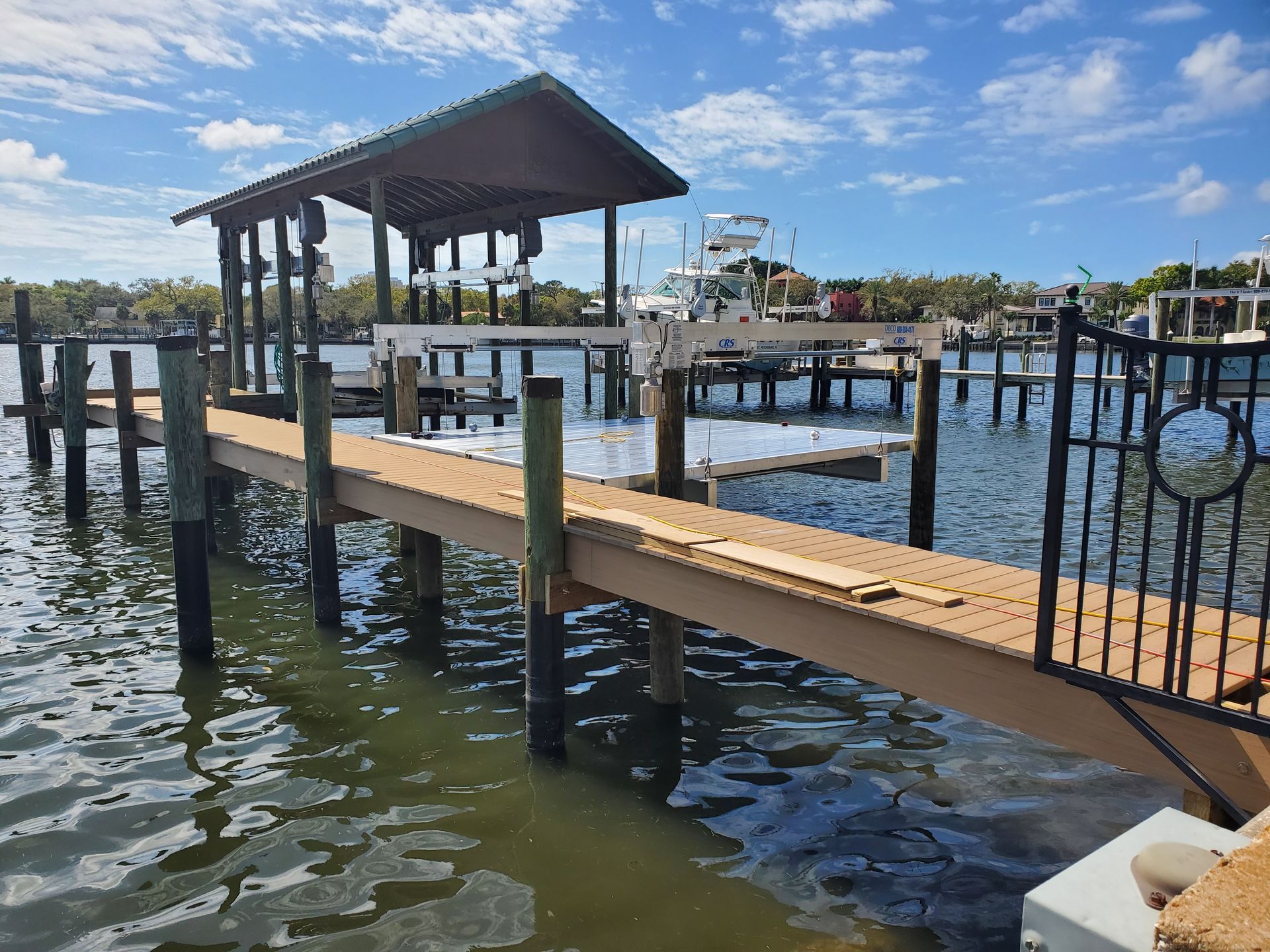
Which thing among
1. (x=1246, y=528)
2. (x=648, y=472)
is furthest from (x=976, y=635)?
(x=1246, y=528)

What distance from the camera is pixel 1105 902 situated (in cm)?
249

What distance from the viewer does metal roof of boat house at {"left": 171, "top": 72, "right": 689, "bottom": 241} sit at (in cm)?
1387

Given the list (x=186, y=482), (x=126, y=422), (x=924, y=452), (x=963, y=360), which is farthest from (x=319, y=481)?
(x=963, y=360)

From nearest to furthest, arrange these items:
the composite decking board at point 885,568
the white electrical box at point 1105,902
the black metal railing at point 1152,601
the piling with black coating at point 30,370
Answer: the white electrical box at point 1105,902, the black metal railing at point 1152,601, the composite decking board at point 885,568, the piling with black coating at point 30,370

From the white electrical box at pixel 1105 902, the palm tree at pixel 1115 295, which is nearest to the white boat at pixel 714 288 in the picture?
the white electrical box at pixel 1105 902

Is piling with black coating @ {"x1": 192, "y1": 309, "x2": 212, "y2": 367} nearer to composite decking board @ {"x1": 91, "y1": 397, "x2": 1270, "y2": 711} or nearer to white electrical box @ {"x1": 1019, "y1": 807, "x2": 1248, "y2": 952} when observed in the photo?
composite decking board @ {"x1": 91, "y1": 397, "x2": 1270, "y2": 711}

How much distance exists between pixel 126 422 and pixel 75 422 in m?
1.44

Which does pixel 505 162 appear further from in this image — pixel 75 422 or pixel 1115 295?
pixel 1115 295

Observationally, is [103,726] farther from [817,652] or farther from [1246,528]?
[1246,528]

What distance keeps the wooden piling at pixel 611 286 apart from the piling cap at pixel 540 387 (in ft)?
32.1

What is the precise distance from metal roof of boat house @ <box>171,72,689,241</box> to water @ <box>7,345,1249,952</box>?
7327 mm

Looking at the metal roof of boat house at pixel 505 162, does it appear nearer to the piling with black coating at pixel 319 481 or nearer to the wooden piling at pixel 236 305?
the wooden piling at pixel 236 305

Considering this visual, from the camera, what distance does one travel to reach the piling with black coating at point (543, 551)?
6293 millimetres

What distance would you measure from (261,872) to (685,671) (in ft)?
13.4
